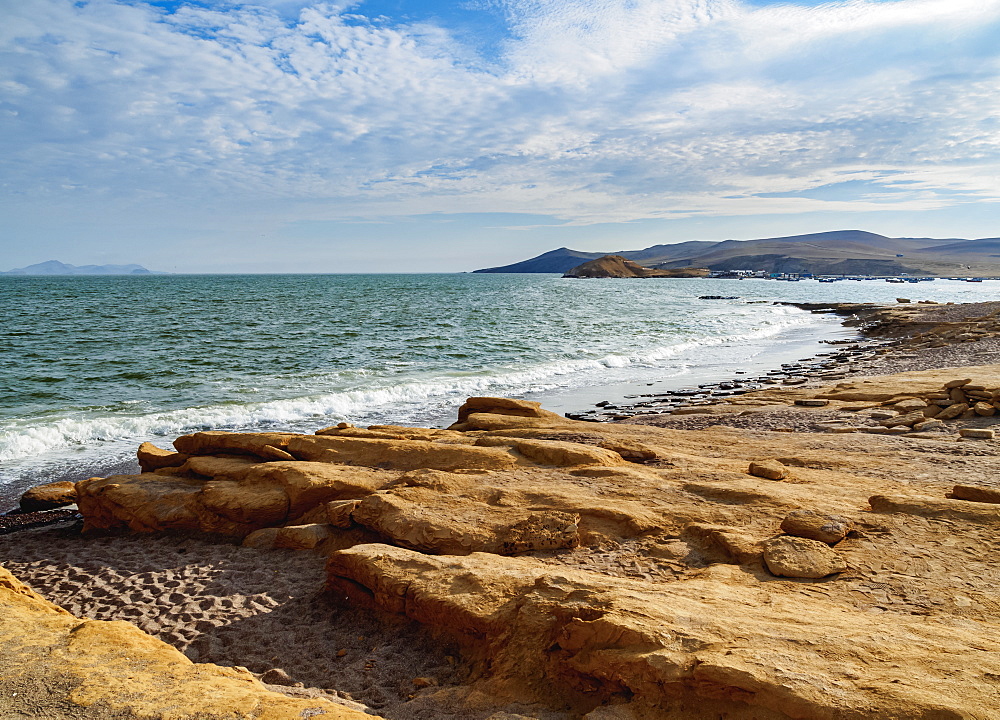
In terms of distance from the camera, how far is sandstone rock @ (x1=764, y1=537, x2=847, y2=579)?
208 inches

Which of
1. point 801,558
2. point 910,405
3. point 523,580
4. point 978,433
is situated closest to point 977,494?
point 801,558

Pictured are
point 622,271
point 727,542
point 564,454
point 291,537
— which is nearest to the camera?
point 727,542

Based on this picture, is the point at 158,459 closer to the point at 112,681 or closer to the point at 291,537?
the point at 291,537

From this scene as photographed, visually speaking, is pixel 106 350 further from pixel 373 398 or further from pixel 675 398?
pixel 675 398

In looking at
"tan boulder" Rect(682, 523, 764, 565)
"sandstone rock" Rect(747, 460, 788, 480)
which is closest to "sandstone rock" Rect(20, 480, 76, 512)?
"tan boulder" Rect(682, 523, 764, 565)

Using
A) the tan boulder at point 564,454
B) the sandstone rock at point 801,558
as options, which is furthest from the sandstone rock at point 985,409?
the sandstone rock at point 801,558

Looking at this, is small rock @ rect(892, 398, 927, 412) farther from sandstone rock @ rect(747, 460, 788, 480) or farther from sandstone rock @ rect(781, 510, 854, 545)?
sandstone rock @ rect(781, 510, 854, 545)

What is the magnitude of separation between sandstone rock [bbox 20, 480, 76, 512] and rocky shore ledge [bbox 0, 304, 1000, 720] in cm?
106

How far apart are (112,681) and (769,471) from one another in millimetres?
7388

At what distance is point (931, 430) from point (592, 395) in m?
9.81

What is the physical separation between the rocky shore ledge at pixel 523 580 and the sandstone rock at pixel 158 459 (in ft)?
0.17

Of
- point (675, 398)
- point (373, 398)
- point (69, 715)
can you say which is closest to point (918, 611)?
point (69, 715)

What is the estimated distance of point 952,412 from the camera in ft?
38.3

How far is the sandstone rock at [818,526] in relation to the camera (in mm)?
5738
